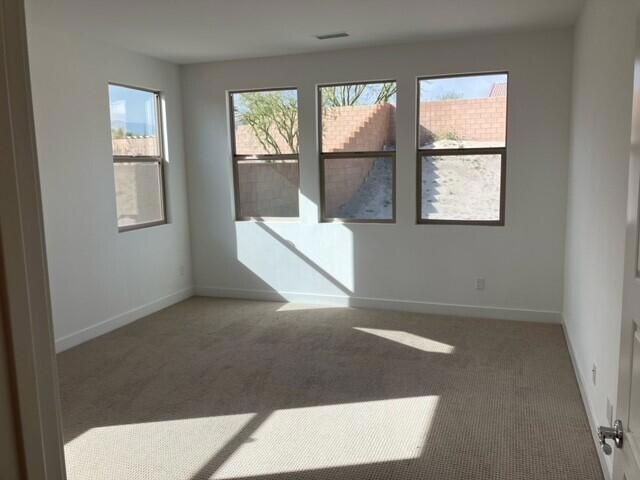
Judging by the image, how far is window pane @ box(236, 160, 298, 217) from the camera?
5.56 meters

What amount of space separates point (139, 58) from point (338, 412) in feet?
12.7

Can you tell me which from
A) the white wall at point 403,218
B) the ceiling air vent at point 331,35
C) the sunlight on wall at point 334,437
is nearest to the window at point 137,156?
the white wall at point 403,218

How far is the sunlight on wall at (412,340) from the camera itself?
13.5 feet

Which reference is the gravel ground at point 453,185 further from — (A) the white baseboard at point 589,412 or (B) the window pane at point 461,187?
(A) the white baseboard at point 589,412

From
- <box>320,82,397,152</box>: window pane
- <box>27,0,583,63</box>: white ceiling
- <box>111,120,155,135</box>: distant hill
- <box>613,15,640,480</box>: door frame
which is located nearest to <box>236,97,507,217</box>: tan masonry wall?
<box>320,82,397,152</box>: window pane

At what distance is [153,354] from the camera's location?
13.6 feet

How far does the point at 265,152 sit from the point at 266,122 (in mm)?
318

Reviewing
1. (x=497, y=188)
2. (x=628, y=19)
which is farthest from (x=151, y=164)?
(x=628, y=19)

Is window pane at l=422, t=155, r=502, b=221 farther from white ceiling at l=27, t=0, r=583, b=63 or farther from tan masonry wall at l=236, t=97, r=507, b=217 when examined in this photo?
white ceiling at l=27, t=0, r=583, b=63

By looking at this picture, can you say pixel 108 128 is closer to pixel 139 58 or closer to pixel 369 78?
pixel 139 58

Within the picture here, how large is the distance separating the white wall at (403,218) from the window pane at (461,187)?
132 mm

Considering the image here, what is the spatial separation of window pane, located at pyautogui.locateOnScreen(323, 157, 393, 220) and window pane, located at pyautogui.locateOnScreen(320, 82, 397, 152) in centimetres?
15

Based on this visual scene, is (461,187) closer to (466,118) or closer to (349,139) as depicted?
(466,118)

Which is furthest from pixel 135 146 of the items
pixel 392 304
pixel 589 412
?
pixel 589 412
